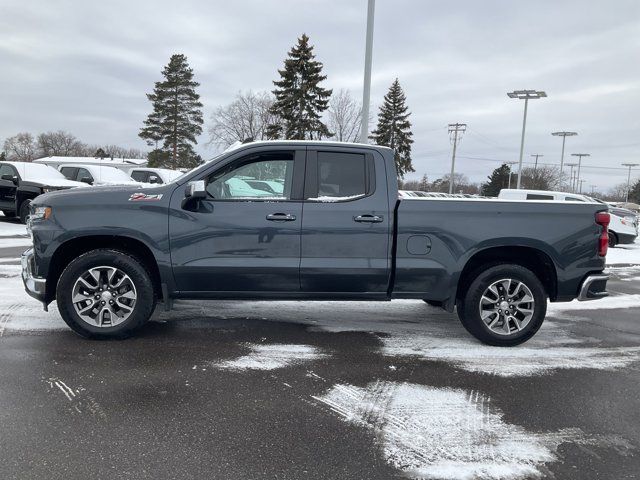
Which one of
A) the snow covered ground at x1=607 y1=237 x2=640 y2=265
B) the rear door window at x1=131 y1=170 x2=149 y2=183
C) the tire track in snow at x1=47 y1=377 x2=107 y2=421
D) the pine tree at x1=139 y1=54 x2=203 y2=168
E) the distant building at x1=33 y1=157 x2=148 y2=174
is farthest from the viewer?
the pine tree at x1=139 y1=54 x2=203 y2=168

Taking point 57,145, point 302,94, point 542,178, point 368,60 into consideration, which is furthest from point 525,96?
point 57,145

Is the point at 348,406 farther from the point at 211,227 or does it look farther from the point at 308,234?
the point at 211,227

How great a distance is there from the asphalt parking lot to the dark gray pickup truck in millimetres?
501

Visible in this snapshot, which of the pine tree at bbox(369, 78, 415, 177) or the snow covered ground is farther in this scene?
the pine tree at bbox(369, 78, 415, 177)

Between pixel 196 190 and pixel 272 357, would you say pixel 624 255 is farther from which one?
pixel 196 190

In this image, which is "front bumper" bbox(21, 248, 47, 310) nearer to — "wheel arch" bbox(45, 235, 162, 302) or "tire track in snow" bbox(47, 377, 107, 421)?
"wheel arch" bbox(45, 235, 162, 302)

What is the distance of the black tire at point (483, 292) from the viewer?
4.89 metres

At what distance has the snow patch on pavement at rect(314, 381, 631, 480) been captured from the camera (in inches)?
110

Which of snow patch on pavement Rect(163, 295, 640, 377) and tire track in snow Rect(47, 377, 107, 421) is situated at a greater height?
snow patch on pavement Rect(163, 295, 640, 377)

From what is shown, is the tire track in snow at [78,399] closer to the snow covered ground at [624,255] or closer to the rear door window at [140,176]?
the snow covered ground at [624,255]

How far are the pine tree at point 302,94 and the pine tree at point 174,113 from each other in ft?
54.0

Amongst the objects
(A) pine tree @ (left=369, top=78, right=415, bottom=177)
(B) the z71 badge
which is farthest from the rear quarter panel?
(A) pine tree @ (left=369, top=78, right=415, bottom=177)

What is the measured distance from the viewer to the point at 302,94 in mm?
41219

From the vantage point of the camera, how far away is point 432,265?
4.82 metres
